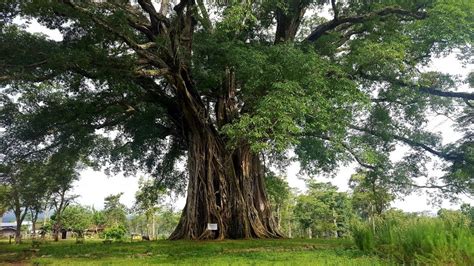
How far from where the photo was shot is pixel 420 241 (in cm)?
471

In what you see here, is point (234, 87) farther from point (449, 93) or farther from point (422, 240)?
point (422, 240)

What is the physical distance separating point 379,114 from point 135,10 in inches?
313

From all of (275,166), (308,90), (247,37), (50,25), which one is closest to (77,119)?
(50,25)

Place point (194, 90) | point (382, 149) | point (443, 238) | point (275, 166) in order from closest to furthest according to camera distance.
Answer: point (443, 238) → point (194, 90) → point (382, 149) → point (275, 166)

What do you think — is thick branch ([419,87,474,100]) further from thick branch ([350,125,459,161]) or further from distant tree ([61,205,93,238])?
distant tree ([61,205,93,238])

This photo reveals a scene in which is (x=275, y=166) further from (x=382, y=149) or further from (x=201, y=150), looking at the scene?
(x=201, y=150)

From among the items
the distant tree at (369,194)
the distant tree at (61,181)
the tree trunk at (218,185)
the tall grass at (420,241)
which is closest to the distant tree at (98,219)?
the distant tree at (61,181)

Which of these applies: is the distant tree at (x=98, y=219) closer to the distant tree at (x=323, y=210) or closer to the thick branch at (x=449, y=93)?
the distant tree at (x=323, y=210)

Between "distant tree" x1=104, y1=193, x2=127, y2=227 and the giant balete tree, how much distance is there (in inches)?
723

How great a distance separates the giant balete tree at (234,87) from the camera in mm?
8172

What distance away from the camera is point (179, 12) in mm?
9891

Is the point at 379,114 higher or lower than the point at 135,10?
lower

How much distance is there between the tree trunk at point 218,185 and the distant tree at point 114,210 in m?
22.8

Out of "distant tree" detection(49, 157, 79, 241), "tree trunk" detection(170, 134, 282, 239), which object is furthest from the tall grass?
"distant tree" detection(49, 157, 79, 241)
